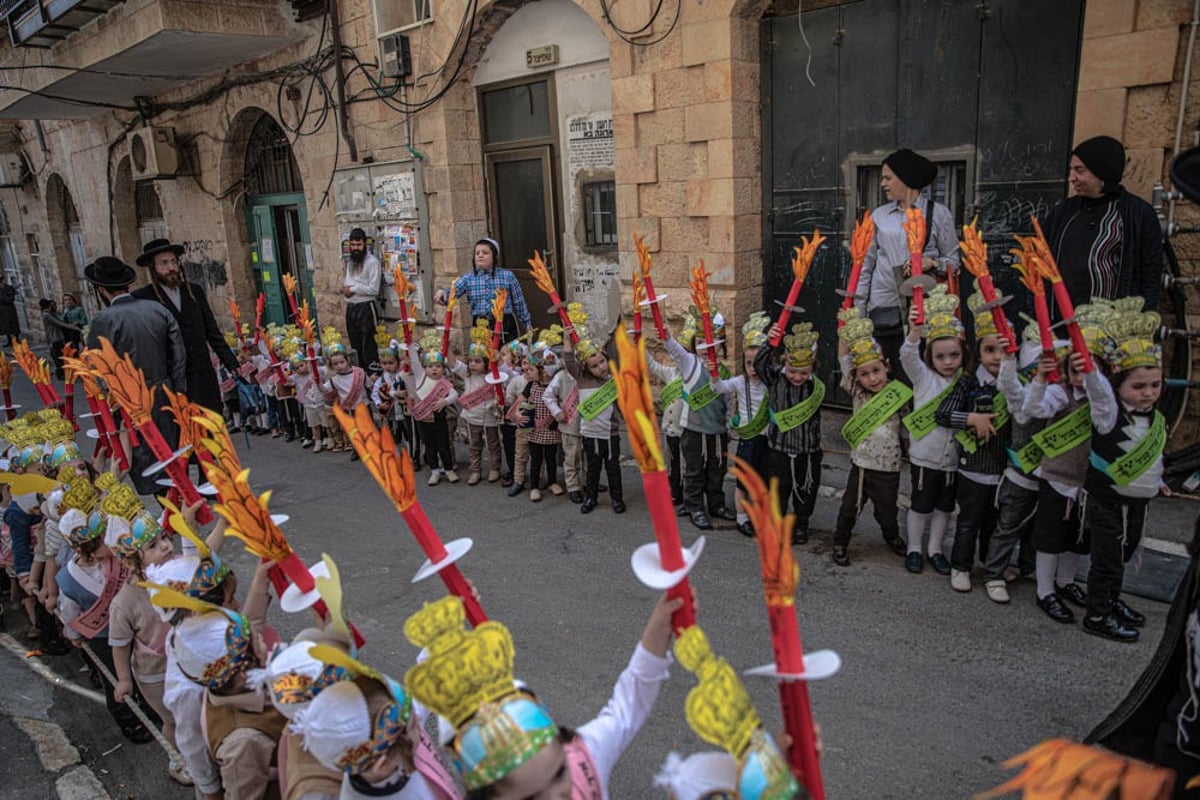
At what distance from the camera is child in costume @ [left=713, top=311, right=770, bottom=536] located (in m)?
5.07

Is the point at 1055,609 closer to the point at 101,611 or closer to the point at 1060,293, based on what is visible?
the point at 1060,293

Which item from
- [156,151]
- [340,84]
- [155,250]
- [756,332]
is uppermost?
[340,84]

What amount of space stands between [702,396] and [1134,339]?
8.21 feet

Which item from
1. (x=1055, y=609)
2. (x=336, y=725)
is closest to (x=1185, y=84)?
(x=1055, y=609)

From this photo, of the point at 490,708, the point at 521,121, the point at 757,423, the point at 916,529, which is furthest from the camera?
the point at 521,121

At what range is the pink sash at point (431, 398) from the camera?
6816 millimetres

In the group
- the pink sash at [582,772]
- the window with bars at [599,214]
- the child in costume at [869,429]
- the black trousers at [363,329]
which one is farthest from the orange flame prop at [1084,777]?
the black trousers at [363,329]

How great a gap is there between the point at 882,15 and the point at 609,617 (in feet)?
16.2

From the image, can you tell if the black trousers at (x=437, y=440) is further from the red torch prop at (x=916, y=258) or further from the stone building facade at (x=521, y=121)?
the red torch prop at (x=916, y=258)

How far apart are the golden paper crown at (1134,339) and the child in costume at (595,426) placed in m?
3.05

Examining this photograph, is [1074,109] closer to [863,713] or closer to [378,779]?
[863,713]

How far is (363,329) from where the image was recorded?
9.16 m

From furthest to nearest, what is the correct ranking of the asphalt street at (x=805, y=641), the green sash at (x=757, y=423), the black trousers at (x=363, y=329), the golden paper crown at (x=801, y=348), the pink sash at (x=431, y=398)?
the black trousers at (x=363, y=329) → the pink sash at (x=431, y=398) → the green sash at (x=757, y=423) → the golden paper crown at (x=801, y=348) → the asphalt street at (x=805, y=641)

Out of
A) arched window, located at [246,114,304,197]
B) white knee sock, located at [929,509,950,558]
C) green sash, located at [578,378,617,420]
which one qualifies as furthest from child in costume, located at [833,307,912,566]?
arched window, located at [246,114,304,197]
